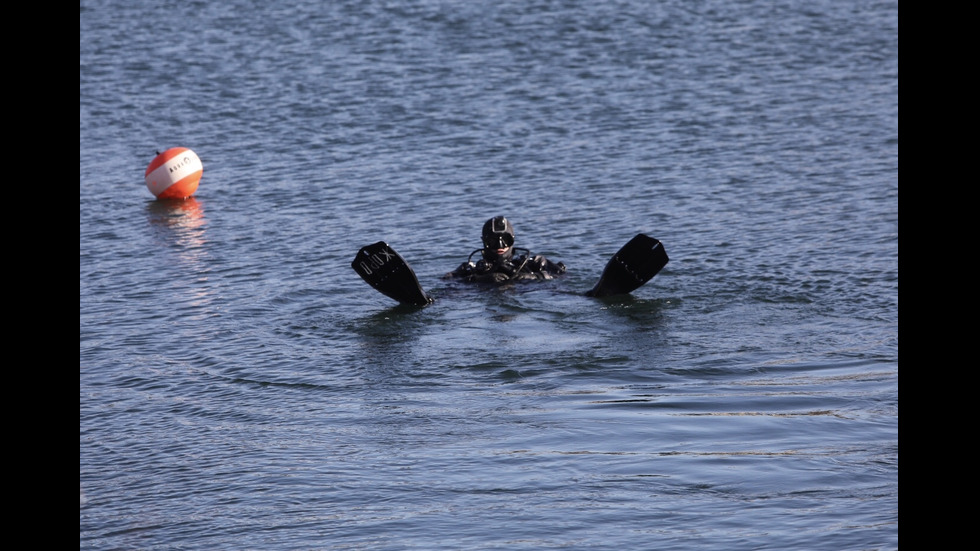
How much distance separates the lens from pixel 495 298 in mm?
14383

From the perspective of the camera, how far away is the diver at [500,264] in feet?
48.0

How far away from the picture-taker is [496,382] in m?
11.6

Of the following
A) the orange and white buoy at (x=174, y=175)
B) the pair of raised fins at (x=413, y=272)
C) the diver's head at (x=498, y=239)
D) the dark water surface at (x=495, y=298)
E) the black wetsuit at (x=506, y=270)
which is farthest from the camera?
the orange and white buoy at (x=174, y=175)

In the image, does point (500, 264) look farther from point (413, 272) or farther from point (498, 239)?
point (413, 272)

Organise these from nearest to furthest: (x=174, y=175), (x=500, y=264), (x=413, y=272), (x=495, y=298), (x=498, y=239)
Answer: (x=413, y=272), (x=495, y=298), (x=498, y=239), (x=500, y=264), (x=174, y=175)

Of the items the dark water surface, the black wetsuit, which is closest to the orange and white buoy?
the dark water surface

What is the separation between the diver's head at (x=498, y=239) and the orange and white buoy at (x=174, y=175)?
837 centimetres

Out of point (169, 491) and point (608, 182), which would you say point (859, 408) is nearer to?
point (169, 491)

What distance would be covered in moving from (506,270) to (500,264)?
0.11 meters

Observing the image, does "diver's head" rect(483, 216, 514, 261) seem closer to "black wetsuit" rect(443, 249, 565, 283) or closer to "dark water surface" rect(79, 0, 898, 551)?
"black wetsuit" rect(443, 249, 565, 283)

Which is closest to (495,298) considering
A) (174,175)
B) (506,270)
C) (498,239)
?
(506,270)

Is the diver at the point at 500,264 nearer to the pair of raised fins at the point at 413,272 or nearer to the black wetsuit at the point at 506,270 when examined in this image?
the black wetsuit at the point at 506,270

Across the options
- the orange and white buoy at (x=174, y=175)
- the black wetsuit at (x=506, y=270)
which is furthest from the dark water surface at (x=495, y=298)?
the orange and white buoy at (x=174, y=175)
